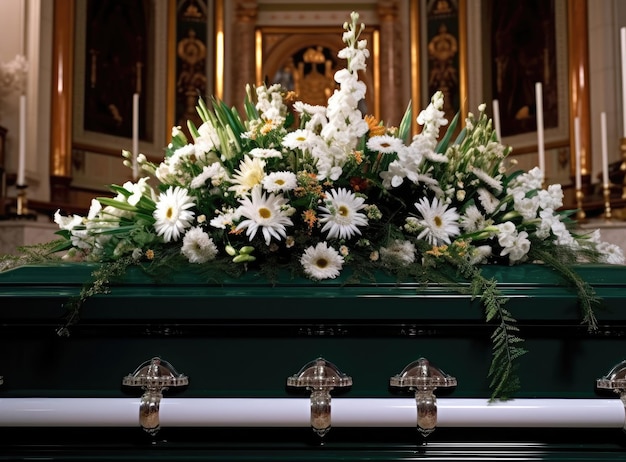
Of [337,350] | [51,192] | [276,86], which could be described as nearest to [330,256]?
[337,350]

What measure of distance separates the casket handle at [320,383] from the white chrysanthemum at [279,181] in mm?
294

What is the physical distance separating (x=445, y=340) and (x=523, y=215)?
1.10 ft

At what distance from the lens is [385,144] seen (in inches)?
48.6

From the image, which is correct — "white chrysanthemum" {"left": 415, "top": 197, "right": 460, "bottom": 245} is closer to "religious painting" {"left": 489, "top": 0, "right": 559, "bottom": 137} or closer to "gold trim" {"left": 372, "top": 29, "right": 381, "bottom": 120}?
"religious painting" {"left": 489, "top": 0, "right": 559, "bottom": 137}

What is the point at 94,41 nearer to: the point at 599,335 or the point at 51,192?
the point at 51,192

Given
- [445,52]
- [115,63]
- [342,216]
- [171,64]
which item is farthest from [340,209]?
[445,52]

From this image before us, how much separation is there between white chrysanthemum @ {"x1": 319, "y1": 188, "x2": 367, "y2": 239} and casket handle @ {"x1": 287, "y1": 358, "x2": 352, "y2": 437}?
0.22 m

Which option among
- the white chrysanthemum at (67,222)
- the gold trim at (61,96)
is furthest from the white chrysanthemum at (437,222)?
the gold trim at (61,96)

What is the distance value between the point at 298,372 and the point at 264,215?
0.27m

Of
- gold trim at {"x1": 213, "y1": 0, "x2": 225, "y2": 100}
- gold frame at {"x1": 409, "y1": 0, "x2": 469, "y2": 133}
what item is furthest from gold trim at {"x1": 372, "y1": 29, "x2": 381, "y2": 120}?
gold trim at {"x1": 213, "y1": 0, "x2": 225, "y2": 100}

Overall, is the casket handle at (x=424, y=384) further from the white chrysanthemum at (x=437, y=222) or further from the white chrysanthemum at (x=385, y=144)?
the white chrysanthemum at (x=385, y=144)

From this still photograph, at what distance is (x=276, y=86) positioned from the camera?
4.68ft

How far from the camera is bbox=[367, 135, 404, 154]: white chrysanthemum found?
1221 mm

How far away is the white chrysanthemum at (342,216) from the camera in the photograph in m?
1.17
